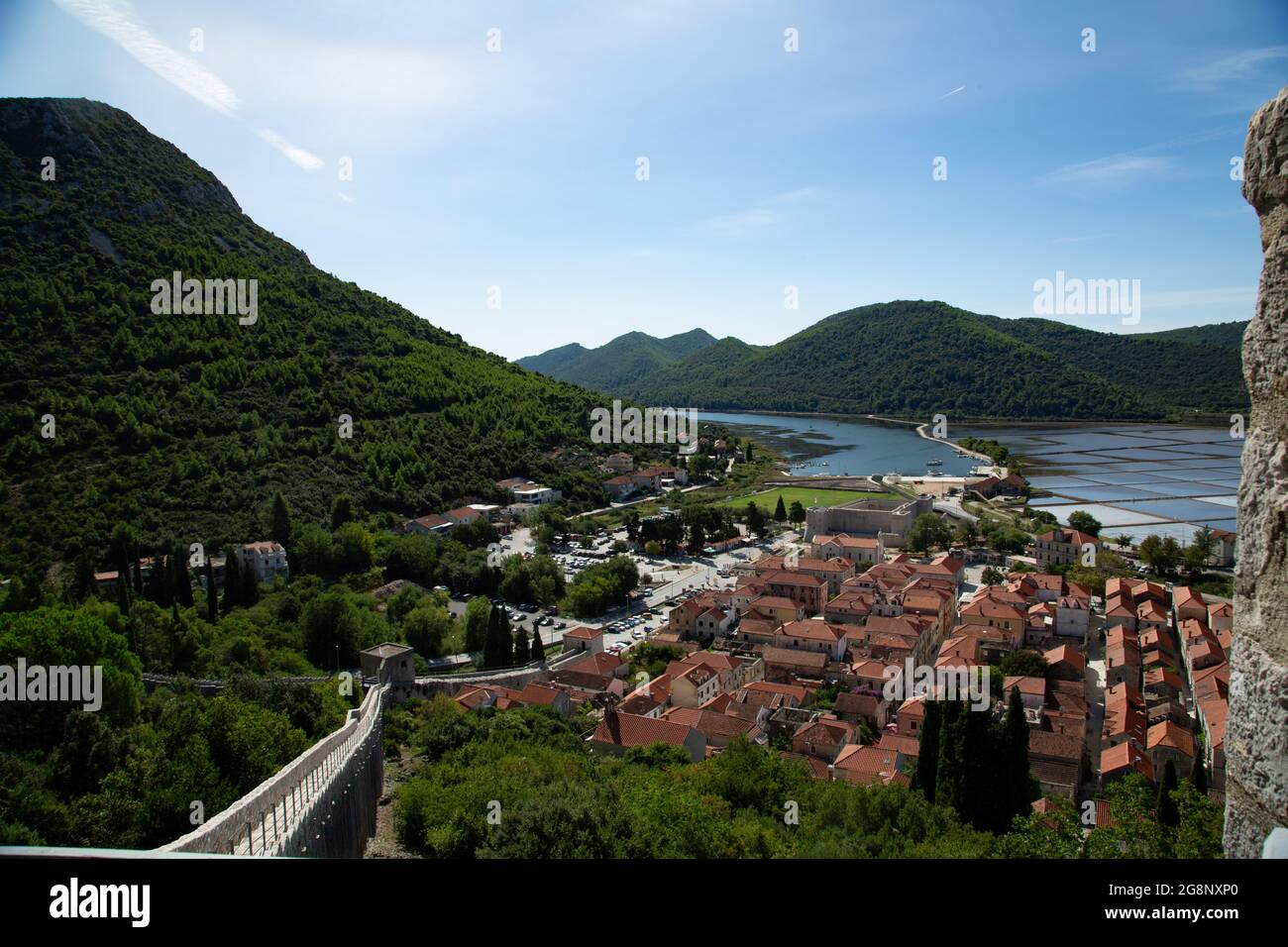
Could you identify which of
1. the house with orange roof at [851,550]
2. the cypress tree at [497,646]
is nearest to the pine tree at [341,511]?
the cypress tree at [497,646]

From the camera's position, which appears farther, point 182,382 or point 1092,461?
point 1092,461

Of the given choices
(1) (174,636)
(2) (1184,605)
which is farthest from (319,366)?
(2) (1184,605)

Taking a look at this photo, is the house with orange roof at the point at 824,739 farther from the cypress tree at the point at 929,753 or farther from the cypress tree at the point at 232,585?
the cypress tree at the point at 232,585

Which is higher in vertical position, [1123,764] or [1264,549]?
[1264,549]

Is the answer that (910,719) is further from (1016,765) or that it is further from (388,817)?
(388,817)

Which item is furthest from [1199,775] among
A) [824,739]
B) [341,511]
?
[341,511]
